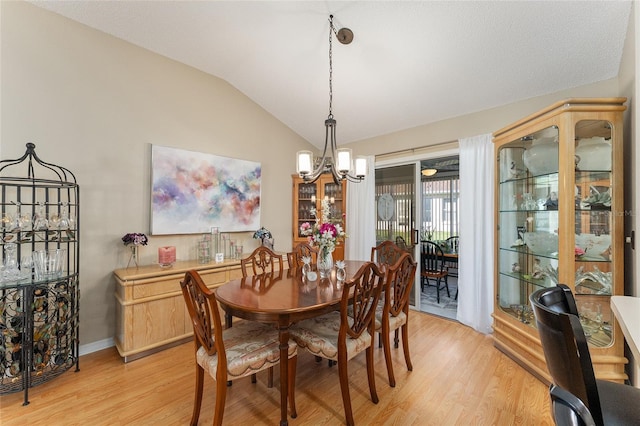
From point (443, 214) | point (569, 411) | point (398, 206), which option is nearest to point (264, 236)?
point (398, 206)

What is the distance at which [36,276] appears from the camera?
2086 millimetres

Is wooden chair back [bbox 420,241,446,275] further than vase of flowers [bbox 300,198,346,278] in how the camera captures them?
Yes

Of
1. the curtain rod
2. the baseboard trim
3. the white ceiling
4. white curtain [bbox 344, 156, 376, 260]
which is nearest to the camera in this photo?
the white ceiling

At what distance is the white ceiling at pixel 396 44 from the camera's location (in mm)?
2123

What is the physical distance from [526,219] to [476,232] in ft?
1.93

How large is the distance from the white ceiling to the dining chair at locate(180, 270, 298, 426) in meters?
2.38

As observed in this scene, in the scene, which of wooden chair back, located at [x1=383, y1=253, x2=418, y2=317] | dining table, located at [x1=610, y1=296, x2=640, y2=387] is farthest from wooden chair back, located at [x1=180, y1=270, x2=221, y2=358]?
dining table, located at [x1=610, y1=296, x2=640, y2=387]

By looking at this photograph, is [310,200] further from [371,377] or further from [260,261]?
[371,377]

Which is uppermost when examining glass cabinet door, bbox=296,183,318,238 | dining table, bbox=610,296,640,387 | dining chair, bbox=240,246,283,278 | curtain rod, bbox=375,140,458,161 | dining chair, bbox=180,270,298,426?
curtain rod, bbox=375,140,458,161

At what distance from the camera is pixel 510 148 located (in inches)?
105

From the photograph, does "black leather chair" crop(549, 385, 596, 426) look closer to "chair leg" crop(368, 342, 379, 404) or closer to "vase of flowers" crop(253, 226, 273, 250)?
"chair leg" crop(368, 342, 379, 404)

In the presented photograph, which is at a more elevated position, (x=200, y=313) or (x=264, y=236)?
(x=264, y=236)

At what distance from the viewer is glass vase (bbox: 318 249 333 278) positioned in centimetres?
Answer: 243

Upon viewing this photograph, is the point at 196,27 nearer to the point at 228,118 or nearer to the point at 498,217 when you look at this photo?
the point at 228,118
